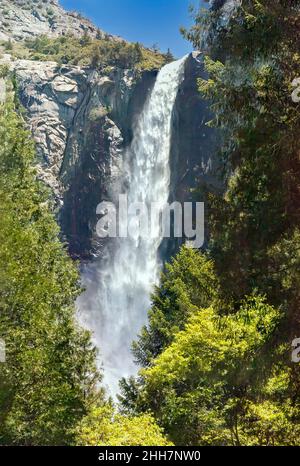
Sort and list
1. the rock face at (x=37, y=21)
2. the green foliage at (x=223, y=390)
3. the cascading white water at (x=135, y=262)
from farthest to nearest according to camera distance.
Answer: the rock face at (x=37, y=21)
the cascading white water at (x=135, y=262)
the green foliage at (x=223, y=390)

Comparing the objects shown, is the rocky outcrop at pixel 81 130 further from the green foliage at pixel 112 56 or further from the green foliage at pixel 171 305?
the green foliage at pixel 171 305

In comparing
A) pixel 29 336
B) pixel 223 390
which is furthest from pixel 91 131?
pixel 29 336

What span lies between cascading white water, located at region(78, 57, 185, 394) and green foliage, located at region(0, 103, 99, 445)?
3102 centimetres

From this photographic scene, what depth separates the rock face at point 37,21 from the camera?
114 m

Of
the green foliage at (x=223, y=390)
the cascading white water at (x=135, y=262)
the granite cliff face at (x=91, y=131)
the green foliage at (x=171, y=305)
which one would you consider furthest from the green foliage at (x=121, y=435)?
the granite cliff face at (x=91, y=131)

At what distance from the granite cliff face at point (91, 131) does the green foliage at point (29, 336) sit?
114 ft

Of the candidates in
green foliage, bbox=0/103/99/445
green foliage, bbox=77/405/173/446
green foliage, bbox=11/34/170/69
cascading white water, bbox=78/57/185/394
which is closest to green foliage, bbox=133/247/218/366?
green foliage, bbox=0/103/99/445

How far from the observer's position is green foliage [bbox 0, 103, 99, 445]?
45.4 feet

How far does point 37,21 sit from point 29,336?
12616 cm

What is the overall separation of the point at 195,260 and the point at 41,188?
9.35m

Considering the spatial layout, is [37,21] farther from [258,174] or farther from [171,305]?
[258,174]

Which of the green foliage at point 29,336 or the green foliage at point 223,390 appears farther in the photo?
the green foliage at point 223,390

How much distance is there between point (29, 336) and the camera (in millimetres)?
14141

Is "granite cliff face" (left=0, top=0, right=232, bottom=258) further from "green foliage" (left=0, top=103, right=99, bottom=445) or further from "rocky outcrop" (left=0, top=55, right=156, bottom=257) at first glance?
"green foliage" (left=0, top=103, right=99, bottom=445)
